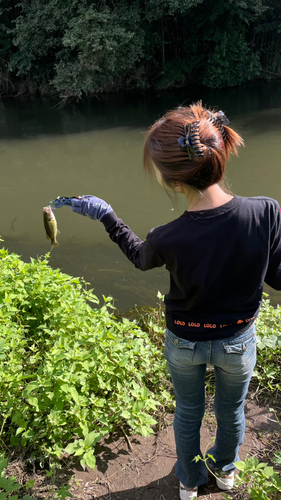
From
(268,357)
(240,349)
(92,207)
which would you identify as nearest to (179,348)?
(240,349)

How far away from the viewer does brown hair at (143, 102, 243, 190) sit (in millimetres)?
1176

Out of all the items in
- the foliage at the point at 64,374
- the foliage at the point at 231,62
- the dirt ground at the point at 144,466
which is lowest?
the dirt ground at the point at 144,466

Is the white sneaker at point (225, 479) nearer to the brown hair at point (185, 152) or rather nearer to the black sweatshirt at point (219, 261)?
the black sweatshirt at point (219, 261)

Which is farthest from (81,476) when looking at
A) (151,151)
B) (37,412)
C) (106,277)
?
(106,277)

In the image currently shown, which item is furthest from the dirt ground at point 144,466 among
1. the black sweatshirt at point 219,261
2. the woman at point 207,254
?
the black sweatshirt at point 219,261

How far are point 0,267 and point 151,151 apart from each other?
5.68 feet

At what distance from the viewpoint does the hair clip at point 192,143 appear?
3.74 feet

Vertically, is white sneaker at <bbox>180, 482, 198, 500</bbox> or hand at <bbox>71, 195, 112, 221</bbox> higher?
hand at <bbox>71, 195, 112, 221</bbox>

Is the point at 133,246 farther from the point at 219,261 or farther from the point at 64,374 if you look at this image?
the point at 64,374

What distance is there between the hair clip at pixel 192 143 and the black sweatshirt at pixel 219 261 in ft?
0.62

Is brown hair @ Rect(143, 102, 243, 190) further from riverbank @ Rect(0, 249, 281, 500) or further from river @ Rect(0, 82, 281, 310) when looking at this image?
riverbank @ Rect(0, 249, 281, 500)

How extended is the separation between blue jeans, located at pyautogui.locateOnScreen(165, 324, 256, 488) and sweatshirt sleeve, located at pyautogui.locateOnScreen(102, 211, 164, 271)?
291 mm

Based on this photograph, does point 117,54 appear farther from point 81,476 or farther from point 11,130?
point 81,476

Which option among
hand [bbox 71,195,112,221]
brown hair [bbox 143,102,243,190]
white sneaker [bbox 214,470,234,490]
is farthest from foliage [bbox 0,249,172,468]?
brown hair [bbox 143,102,243,190]
